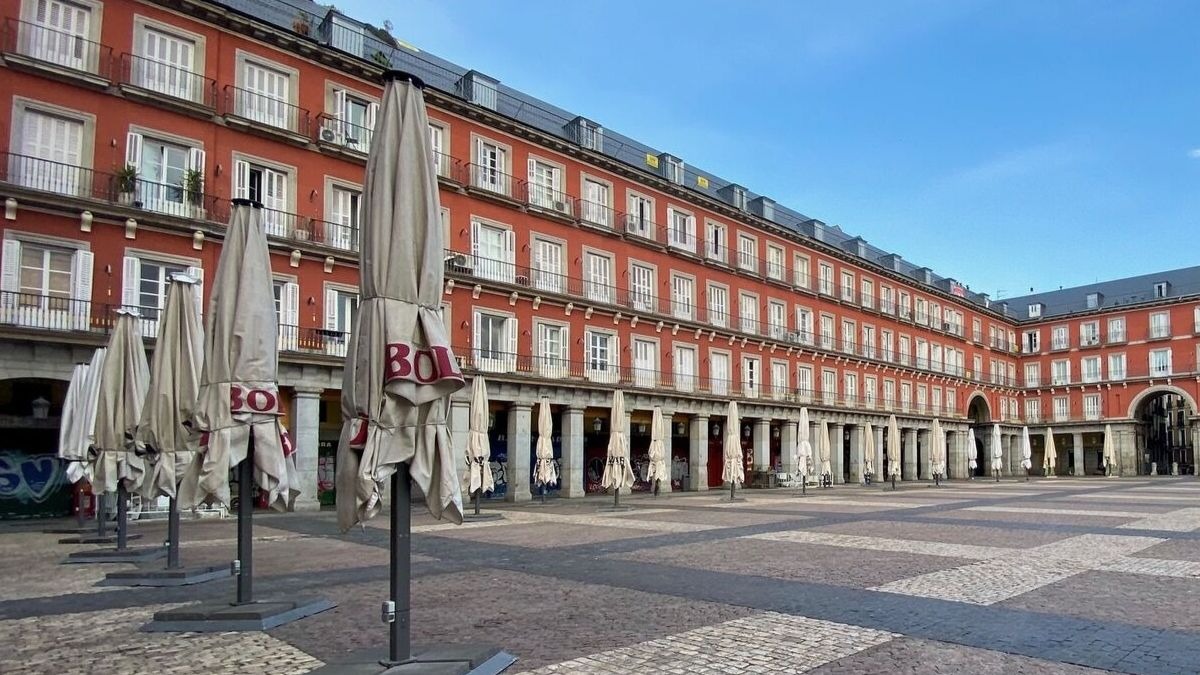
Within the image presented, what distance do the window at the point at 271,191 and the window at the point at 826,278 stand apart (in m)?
32.7

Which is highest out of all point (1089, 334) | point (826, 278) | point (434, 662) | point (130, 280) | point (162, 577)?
point (826, 278)

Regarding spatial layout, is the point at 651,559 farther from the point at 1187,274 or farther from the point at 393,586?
the point at 1187,274

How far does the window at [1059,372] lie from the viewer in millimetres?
67188

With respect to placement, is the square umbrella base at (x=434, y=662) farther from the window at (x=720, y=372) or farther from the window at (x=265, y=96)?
the window at (x=720, y=372)

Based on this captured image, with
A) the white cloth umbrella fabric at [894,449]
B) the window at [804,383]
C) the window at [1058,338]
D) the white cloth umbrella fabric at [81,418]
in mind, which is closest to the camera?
the white cloth umbrella fabric at [81,418]

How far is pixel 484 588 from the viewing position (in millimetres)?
9492

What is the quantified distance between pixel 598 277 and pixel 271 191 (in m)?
14.1

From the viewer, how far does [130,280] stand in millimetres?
21328

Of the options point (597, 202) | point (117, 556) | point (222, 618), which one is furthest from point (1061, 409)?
point (222, 618)

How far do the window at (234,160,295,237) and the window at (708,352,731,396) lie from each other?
21.5 metres

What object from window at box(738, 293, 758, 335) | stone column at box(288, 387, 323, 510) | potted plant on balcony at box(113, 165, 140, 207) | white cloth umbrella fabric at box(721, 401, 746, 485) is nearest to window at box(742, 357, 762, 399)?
window at box(738, 293, 758, 335)

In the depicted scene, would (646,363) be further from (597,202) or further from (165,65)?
(165,65)

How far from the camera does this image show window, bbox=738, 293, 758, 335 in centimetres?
4162

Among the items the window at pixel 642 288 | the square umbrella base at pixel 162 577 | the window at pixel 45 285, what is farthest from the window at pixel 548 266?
the square umbrella base at pixel 162 577
